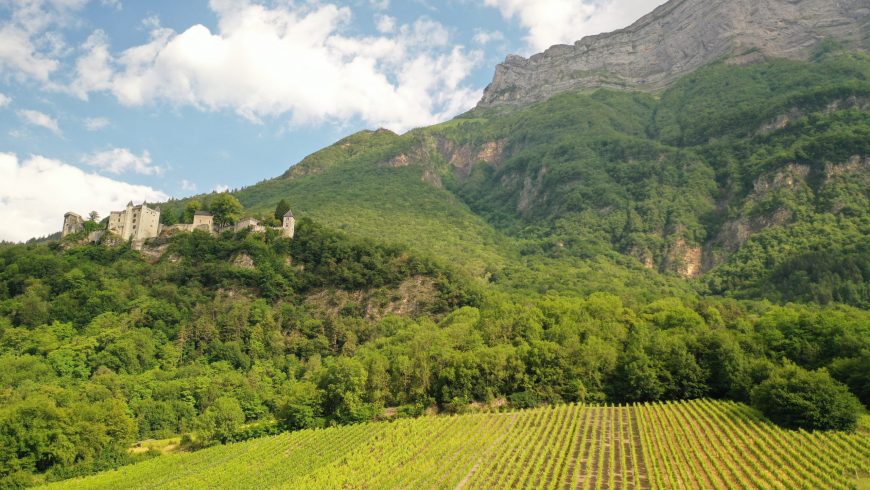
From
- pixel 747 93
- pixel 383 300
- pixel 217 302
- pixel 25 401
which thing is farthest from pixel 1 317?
pixel 747 93

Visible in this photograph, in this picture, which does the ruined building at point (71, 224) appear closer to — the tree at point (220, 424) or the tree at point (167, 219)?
the tree at point (167, 219)

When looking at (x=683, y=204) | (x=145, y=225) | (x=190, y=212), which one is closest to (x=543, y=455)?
(x=145, y=225)

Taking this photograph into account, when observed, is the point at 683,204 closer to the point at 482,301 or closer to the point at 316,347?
the point at 482,301

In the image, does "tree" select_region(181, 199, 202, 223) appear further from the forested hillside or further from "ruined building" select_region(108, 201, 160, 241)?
the forested hillside

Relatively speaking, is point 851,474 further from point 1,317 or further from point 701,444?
point 1,317

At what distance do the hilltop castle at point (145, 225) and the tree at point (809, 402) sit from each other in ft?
270

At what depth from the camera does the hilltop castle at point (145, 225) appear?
10288 cm

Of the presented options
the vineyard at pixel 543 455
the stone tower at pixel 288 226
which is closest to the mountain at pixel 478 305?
the vineyard at pixel 543 455

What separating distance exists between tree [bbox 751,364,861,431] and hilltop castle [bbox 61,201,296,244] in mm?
82367

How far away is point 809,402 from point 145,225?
101 meters

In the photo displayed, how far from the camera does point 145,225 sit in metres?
104

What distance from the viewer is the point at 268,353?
8538cm

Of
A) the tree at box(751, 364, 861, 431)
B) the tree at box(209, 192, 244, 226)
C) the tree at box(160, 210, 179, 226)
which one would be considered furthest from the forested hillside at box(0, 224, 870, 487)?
the tree at box(160, 210, 179, 226)

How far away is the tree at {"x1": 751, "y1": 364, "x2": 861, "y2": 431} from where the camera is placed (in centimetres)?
4216
